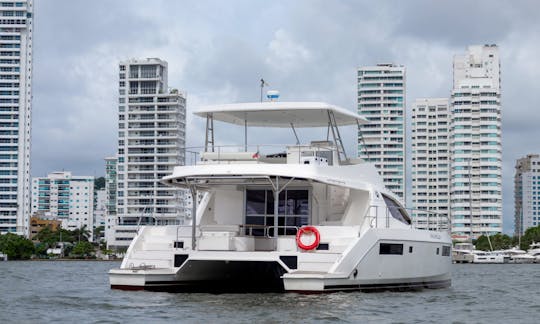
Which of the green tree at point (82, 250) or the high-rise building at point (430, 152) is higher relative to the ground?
the high-rise building at point (430, 152)

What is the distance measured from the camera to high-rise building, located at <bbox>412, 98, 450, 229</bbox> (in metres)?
135

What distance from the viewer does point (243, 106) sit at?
21.9 m

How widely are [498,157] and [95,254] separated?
57545 millimetres

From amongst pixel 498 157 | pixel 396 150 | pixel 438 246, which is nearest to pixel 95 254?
pixel 396 150

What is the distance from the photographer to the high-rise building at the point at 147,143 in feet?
398

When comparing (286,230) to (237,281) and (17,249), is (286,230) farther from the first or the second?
(17,249)

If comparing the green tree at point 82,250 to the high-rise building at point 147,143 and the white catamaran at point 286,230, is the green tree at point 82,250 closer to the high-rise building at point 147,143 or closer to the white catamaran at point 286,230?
the high-rise building at point 147,143

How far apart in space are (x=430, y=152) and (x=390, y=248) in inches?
4702

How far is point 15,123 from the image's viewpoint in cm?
12619

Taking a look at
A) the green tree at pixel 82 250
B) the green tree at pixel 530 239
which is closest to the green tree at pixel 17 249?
the green tree at pixel 82 250

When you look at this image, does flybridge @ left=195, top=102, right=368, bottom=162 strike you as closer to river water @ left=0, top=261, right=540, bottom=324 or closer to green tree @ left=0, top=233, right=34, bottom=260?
river water @ left=0, top=261, right=540, bottom=324

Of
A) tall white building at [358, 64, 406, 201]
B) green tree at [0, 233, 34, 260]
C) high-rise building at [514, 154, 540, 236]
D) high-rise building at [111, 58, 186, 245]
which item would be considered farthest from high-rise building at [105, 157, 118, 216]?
high-rise building at [514, 154, 540, 236]

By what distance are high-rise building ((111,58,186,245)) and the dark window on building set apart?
100113mm

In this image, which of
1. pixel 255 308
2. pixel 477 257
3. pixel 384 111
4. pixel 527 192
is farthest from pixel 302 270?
pixel 527 192
